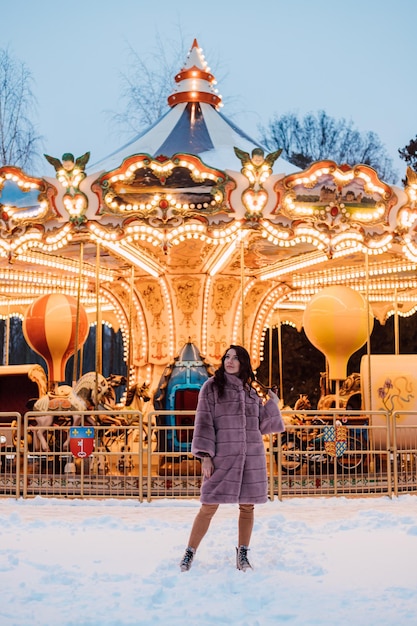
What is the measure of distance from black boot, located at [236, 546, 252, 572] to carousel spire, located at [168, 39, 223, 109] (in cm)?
926

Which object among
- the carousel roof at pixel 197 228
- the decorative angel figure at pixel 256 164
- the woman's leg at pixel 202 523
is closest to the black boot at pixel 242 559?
the woman's leg at pixel 202 523

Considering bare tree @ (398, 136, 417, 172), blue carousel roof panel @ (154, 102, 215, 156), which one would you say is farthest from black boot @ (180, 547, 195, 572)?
bare tree @ (398, 136, 417, 172)

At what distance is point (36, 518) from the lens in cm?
761

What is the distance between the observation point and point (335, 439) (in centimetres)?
953

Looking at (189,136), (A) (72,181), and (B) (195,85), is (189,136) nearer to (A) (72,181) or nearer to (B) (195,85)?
(B) (195,85)

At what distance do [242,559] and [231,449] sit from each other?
2.32 feet

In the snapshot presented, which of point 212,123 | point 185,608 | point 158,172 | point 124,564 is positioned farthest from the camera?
point 212,123

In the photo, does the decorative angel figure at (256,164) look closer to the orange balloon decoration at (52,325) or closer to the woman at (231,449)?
the woman at (231,449)

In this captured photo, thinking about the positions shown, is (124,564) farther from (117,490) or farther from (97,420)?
(97,420)

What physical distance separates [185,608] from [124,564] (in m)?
1.26

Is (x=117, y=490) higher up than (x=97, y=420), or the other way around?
(x=97, y=420)

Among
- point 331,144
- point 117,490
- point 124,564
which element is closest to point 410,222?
point 117,490

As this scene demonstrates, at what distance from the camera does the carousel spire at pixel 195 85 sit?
1302 centimetres

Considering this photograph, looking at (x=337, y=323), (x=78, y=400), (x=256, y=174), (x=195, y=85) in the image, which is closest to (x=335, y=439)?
(x=256, y=174)
